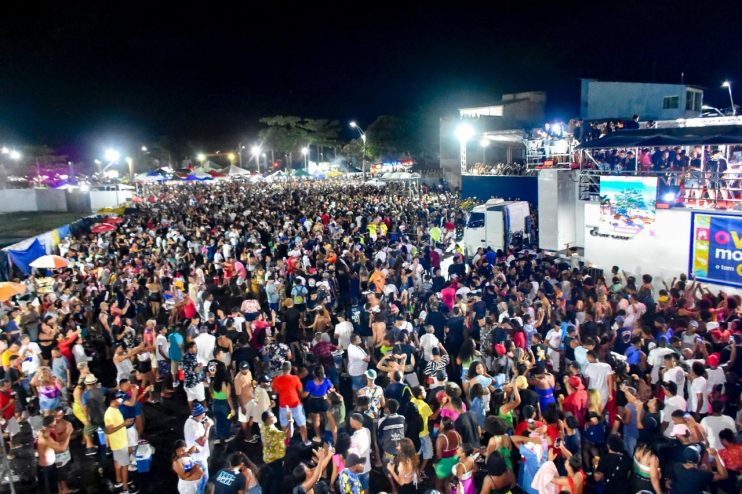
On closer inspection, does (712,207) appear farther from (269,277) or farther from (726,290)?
(269,277)

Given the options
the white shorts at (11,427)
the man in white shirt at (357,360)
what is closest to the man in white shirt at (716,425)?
the man in white shirt at (357,360)

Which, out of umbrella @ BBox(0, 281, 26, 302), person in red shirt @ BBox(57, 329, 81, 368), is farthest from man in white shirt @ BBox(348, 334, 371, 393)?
umbrella @ BBox(0, 281, 26, 302)

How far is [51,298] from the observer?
11.2 metres

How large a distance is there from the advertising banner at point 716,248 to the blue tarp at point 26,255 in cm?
1775

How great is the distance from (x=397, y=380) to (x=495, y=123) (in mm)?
30315

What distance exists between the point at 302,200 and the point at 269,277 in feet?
58.7

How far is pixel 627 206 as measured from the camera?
1219 cm

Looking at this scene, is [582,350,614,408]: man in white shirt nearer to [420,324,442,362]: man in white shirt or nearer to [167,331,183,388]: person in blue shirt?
[420,324,442,362]: man in white shirt

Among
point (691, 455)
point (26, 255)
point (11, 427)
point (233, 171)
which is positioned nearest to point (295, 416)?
point (11, 427)

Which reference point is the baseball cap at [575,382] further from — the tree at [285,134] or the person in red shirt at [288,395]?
the tree at [285,134]

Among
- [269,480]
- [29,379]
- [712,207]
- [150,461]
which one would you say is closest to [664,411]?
[269,480]

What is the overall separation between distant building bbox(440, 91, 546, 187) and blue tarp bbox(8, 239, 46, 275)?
21.3 meters

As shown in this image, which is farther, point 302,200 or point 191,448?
point 302,200

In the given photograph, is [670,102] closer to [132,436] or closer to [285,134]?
[132,436]
